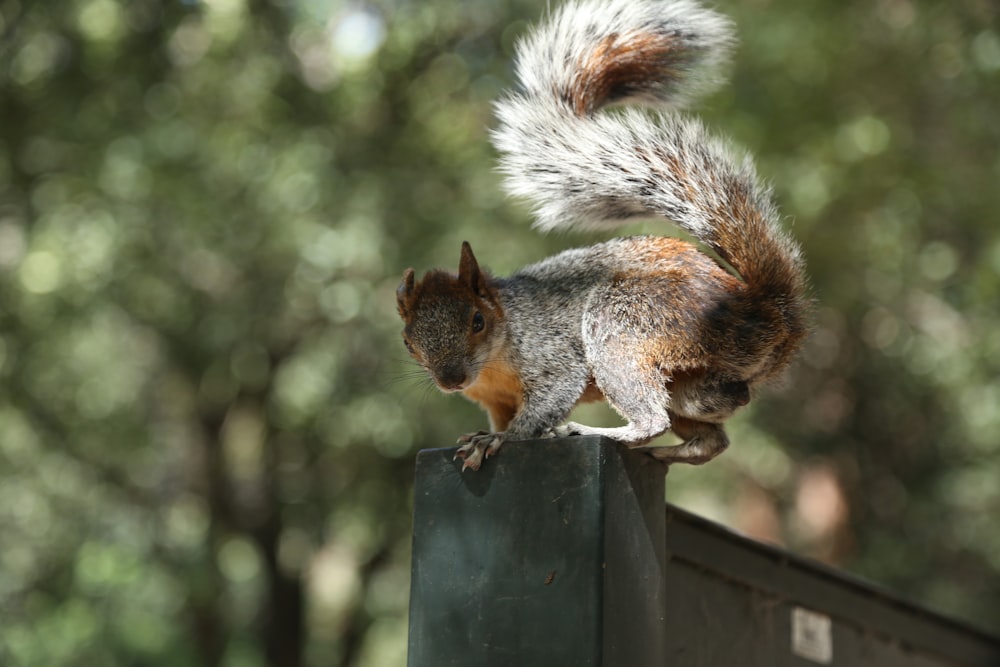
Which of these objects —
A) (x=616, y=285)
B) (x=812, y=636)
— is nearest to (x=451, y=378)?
(x=616, y=285)

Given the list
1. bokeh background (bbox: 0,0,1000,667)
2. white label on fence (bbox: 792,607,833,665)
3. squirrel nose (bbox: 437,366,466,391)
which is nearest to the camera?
squirrel nose (bbox: 437,366,466,391)

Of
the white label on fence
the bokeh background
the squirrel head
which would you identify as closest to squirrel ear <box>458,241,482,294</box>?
the squirrel head

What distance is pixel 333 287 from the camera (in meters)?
6.77

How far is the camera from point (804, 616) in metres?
2.94

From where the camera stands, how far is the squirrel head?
2400 millimetres

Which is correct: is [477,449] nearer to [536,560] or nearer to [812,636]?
[536,560]

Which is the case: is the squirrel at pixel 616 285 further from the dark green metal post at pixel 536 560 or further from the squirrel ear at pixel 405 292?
the dark green metal post at pixel 536 560

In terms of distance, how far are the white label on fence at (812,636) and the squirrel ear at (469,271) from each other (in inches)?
43.8

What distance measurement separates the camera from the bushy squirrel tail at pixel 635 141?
8.31 ft

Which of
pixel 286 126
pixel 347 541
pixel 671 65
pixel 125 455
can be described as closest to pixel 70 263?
pixel 286 126

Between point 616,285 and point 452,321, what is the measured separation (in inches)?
13.4

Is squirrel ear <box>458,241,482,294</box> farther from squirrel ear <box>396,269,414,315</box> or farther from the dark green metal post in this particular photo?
the dark green metal post

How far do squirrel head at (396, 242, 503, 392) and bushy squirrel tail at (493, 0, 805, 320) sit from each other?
249 mm

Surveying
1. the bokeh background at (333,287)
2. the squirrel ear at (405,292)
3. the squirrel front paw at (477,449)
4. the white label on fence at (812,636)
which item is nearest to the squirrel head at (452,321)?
the squirrel ear at (405,292)
